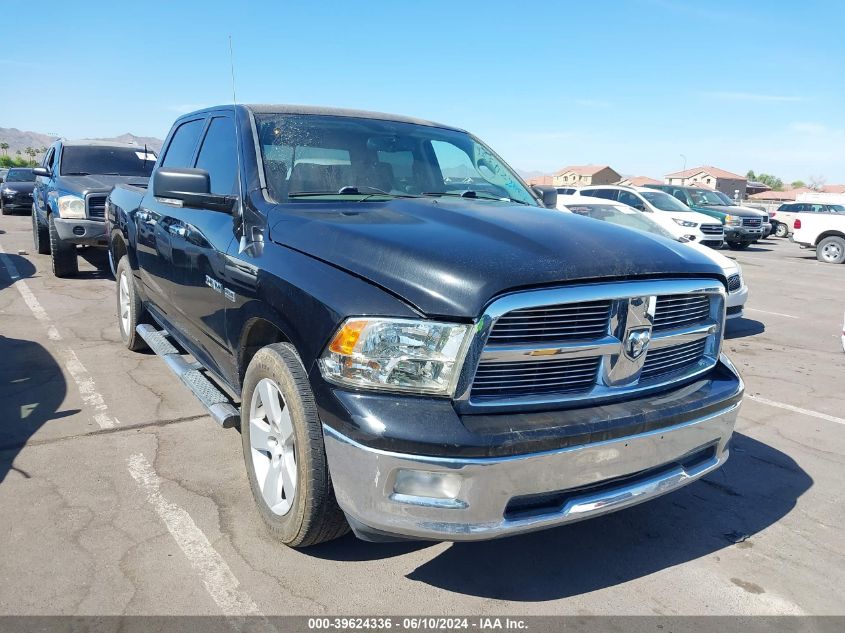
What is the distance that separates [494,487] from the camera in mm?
2232

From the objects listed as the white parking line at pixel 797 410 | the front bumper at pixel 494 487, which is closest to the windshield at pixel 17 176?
the white parking line at pixel 797 410

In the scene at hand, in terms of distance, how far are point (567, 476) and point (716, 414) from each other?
2.89 ft

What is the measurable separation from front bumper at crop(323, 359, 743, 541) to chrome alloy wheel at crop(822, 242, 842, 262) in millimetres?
18901

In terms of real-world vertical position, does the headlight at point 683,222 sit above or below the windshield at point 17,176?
below

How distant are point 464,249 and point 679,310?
992 mm

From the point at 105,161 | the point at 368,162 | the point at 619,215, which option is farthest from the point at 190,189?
the point at 619,215

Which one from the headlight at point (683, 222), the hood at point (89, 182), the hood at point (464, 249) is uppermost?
the hood at point (464, 249)

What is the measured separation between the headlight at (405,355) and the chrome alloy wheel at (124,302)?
13.2ft

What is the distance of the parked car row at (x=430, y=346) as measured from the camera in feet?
7.43

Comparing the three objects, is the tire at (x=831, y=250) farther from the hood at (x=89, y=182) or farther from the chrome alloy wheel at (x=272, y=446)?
the chrome alloy wheel at (x=272, y=446)

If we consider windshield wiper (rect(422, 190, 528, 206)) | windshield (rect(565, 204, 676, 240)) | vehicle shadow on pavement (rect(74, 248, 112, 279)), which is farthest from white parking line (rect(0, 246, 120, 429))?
windshield (rect(565, 204, 676, 240))

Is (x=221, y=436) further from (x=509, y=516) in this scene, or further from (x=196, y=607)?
(x=509, y=516)

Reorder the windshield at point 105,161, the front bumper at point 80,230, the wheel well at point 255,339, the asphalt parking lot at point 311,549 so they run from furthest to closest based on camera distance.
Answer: the windshield at point 105,161 → the front bumper at point 80,230 → the wheel well at point 255,339 → the asphalt parking lot at point 311,549

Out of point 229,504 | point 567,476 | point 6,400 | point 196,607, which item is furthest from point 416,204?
point 6,400
